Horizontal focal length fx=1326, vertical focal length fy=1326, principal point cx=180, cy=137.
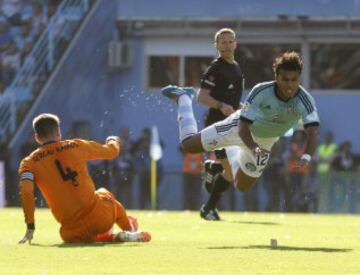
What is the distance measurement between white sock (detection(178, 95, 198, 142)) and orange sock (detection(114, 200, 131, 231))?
6.81ft

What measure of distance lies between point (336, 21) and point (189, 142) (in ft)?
51.2

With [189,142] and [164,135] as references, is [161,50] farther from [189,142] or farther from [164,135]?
[189,142]

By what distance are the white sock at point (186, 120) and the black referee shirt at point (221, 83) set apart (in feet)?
5.30

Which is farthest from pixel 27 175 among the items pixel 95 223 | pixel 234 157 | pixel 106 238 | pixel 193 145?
pixel 234 157

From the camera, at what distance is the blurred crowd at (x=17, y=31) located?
29.9 metres

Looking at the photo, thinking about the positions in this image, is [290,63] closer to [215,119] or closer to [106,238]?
[106,238]

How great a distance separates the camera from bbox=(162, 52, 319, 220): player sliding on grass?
12.2 m

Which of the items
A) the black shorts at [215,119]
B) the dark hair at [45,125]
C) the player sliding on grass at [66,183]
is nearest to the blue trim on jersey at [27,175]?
the player sliding on grass at [66,183]

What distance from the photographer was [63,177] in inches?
460

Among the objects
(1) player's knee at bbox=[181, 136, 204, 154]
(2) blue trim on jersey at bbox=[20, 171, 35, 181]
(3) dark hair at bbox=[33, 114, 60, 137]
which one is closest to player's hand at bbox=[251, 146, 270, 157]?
(1) player's knee at bbox=[181, 136, 204, 154]

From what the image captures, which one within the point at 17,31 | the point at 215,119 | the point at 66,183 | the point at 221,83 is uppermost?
the point at 17,31

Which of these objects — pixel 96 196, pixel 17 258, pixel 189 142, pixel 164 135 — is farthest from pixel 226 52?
pixel 164 135

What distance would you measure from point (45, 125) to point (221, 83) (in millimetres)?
4818

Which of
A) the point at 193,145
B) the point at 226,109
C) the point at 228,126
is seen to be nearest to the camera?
the point at 228,126
